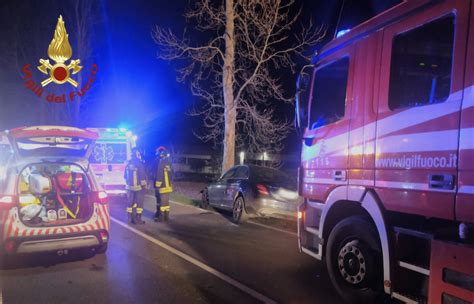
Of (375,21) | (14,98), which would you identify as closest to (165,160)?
(375,21)

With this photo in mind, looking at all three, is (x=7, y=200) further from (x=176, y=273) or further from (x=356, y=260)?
(x=356, y=260)

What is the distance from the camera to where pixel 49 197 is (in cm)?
678

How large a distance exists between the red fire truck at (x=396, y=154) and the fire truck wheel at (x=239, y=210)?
4.54m

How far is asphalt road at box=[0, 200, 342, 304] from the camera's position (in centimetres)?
509

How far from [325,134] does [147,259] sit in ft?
11.4

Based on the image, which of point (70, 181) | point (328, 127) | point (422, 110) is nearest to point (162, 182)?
point (70, 181)

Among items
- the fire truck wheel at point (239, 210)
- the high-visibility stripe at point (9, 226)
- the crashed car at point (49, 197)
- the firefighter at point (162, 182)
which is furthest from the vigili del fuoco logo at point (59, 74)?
the high-visibility stripe at point (9, 226)

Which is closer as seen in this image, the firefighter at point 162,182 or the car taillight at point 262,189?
the car taillight at point 262,189

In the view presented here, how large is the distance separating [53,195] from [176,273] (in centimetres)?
242

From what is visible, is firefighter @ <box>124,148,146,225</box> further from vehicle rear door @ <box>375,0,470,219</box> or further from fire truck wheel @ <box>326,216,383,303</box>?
vehicle rear door @ <box>375,0,470,219</box>

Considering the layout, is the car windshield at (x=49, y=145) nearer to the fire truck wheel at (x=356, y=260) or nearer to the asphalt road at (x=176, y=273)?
the asphalt road at (x=176, y=273)

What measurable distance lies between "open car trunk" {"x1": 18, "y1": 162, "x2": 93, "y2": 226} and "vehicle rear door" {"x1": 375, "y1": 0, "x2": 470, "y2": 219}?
4.52 meters

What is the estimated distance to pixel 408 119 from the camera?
397cm

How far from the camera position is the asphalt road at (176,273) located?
5094mm
